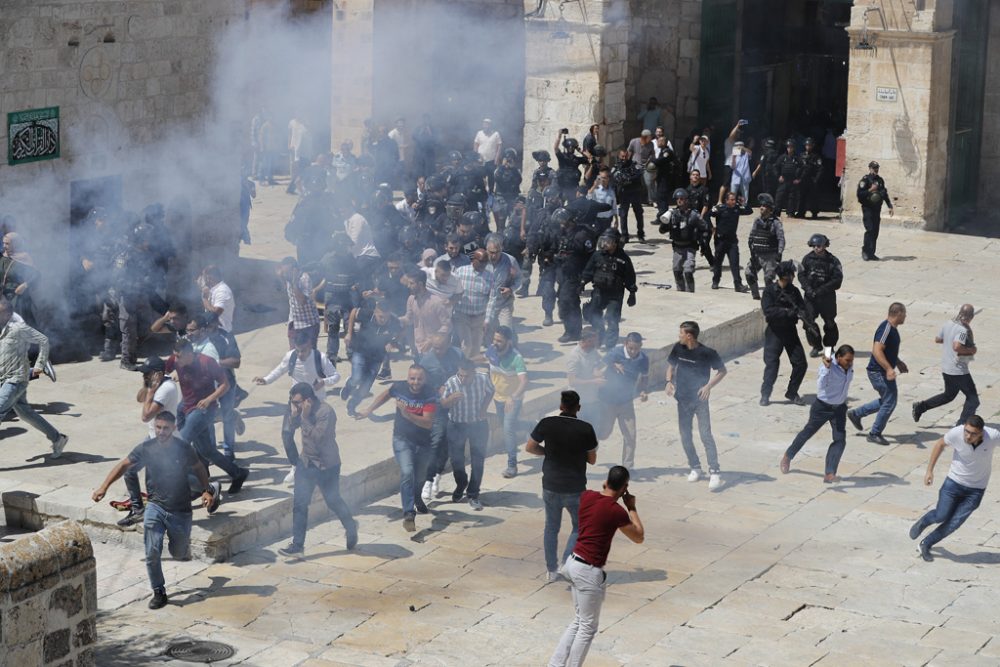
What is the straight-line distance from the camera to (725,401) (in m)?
15.2

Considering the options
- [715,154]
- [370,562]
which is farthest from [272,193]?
[370,562]

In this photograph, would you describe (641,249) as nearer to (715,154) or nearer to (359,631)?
(715,154)

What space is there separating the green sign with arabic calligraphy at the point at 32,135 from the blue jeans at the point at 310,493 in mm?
5308

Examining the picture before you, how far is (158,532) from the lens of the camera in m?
10.3

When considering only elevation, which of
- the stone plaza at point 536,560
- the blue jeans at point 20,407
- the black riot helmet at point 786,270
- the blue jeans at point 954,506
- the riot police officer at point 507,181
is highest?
the riot police officer at point 507,181

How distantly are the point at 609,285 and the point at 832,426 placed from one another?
129 inches

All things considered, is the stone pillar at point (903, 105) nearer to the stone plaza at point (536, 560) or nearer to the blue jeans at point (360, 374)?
the stone plaza at point (536, 560)

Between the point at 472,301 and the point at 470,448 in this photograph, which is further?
the point at 472,301

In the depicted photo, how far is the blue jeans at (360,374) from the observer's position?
13.9 meters

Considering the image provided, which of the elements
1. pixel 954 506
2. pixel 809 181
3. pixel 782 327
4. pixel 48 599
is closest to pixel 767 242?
pixel 782 327

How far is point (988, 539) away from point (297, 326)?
5604 millimetres

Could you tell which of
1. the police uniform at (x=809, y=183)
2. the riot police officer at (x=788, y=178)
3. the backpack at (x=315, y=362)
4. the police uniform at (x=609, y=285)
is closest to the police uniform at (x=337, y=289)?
the police uniform at (x=609, y=285)

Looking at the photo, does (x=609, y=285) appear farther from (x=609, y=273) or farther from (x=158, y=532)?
(x=158, y=532)

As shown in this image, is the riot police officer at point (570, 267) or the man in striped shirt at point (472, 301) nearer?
the man in striped shirt at point (472, 301)
